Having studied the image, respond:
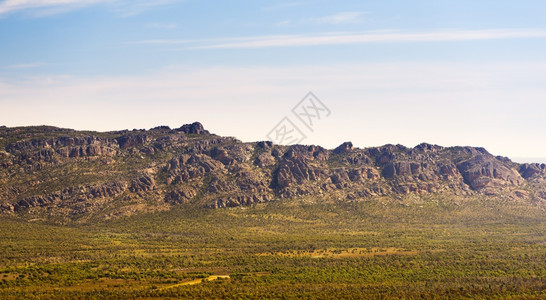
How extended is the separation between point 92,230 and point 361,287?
113316 millimetres

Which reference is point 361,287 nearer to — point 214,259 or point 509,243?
point 214,259

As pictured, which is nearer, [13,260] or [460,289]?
[460,289]

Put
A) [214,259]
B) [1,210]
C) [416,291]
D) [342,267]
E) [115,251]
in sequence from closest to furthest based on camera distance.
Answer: [416,291], [342,267], [214,259], [115,251], [1,210]

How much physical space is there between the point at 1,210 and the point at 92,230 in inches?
1497

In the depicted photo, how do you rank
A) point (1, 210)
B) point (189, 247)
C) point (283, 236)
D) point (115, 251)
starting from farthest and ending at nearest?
point (1, 210) → point (283, 236) → point (189, 247) → point (115, 251)

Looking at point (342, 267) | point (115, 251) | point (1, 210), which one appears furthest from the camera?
point (1, 210)

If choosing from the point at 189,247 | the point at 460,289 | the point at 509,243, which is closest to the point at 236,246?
the point at 189,247

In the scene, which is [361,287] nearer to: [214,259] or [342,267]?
[342,267]

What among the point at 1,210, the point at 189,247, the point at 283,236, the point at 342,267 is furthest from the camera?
the point at 1,210

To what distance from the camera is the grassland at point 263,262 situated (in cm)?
10706

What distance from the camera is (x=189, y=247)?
162 metres

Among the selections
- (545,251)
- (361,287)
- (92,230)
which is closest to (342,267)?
(361,287)

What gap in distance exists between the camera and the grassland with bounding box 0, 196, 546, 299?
10706 cm

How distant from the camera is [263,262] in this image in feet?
447
